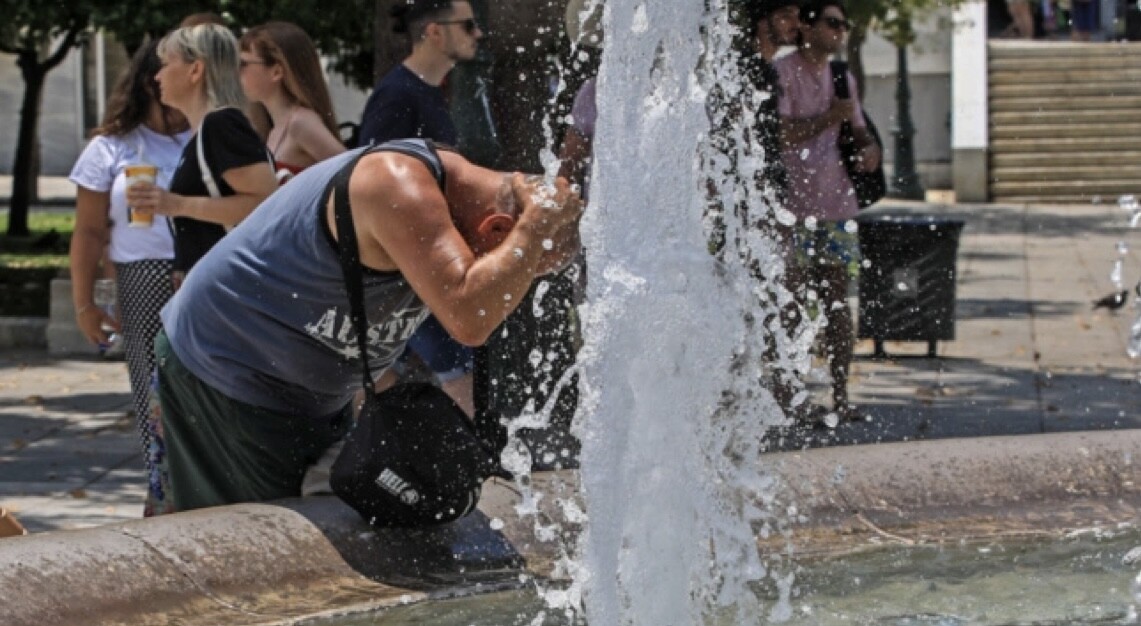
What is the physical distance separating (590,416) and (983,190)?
19324mm

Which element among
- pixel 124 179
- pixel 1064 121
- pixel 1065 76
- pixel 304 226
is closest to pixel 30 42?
pixel 124 179

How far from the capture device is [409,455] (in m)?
4.30

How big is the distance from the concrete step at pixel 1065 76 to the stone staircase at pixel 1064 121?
0.01 meters

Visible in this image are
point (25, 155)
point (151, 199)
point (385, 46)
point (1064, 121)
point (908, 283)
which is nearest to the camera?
point (151, 199)

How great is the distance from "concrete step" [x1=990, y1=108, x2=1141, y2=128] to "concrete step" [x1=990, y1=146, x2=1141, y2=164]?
67cm

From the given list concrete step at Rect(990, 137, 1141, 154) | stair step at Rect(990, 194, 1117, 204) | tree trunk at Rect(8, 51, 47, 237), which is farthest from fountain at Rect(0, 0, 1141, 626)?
concrete step at Rect(990, 137, 1141, 154)

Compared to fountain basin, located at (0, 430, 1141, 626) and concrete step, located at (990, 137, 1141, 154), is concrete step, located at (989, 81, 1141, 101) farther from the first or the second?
fountain basin, located at (0, 430, 1141, 626)

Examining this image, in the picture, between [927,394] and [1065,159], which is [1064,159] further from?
[927,394]

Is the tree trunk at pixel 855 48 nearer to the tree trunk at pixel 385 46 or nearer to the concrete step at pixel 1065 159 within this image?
the concrete step at pixel 1065 159

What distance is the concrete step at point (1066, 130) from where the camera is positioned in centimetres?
2314

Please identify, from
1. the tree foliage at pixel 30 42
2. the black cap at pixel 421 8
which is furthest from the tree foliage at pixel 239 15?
the black cap at pixel 421 8

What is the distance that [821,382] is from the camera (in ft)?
29.8

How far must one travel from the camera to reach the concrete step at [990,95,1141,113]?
938 inches

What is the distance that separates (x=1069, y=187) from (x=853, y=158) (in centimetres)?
1505
